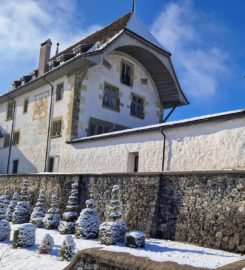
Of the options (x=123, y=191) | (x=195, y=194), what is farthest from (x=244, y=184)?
(x=123, y=191)

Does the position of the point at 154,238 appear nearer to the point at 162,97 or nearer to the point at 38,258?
the point at 38,258

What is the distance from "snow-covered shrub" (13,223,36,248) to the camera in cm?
1135

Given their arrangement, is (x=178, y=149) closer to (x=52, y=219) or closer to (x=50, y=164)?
(x=52, y=219)

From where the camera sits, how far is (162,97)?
2631 cm

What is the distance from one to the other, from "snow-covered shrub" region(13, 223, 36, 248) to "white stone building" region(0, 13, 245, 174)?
5.69 meters

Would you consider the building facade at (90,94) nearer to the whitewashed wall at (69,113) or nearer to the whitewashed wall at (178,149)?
the whitewashed wall at (69,113)

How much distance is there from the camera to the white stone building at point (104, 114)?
1502cm

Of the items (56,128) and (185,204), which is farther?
(56,128)

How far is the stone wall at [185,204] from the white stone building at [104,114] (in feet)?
6.54

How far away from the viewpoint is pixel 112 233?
10.8 m

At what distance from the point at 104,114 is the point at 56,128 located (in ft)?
9.69

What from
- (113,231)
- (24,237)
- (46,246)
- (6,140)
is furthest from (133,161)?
(6,140)

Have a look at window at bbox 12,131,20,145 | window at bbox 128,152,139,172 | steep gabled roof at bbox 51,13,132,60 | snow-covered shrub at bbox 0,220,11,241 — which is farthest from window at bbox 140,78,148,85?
snow-covered shrub at bbox 0,220,11,241

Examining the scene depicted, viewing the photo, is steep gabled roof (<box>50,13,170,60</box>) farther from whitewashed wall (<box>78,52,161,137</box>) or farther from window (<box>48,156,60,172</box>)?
window (<box>48,156,60,172</box>)
